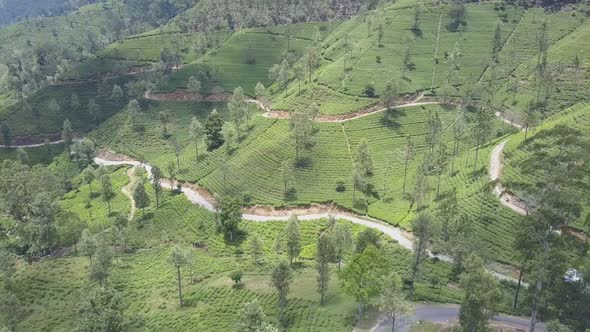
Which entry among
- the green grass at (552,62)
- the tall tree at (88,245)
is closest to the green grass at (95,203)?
the tall tree at (88,245)

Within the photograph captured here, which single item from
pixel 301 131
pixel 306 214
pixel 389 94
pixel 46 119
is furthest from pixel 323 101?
pixel 46 119

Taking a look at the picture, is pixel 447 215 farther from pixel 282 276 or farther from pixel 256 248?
pixel 256 248

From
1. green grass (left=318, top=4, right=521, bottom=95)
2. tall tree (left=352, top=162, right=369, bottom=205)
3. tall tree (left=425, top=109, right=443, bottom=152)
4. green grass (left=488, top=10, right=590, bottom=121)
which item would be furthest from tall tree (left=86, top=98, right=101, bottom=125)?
green grass (left=488, top=10, right=590, bottom=121)

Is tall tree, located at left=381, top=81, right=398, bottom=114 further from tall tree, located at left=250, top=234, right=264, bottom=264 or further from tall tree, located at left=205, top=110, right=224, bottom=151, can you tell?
tall tree, located at left=250, top=234, right=264, bottom=264

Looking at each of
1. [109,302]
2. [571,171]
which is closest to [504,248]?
[571,171]

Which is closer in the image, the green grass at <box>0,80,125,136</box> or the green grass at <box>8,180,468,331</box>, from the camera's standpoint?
the green grass at <box>8,180,468,331</box>

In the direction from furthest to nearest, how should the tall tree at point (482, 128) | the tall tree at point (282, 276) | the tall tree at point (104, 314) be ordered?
the tall tree at point (482, 128), the tall tree at point (282, 276), the tall tree at point (104, 314)

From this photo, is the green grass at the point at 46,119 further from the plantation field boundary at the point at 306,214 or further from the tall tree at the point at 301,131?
the tall tree at the point at 301,131
